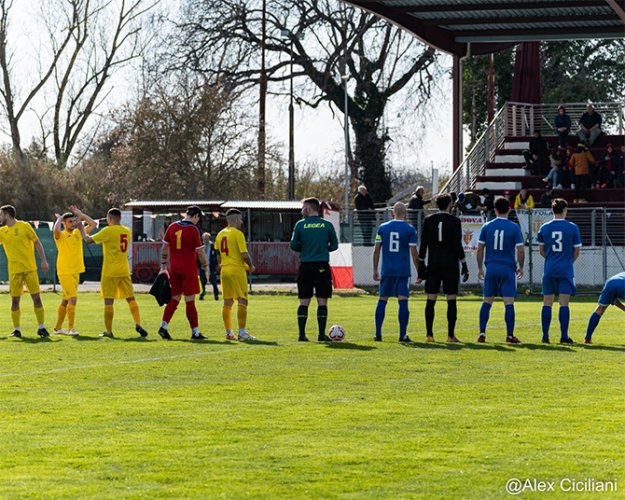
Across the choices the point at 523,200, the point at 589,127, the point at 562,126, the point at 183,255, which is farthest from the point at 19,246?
the point at 589,127

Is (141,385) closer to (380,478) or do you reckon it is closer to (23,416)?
(23,416)

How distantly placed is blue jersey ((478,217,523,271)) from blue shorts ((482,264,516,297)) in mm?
71

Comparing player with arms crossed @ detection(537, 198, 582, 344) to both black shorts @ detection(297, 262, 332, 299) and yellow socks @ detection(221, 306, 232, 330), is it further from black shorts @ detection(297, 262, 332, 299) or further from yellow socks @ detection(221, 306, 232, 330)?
yellow socks @ detection(221, 306, 232, 330)

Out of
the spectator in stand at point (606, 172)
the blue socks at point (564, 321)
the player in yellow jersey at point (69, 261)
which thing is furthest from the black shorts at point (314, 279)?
the spectator in stand at point (606, 172)

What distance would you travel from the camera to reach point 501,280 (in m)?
18.0

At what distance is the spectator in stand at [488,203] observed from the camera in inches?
1417

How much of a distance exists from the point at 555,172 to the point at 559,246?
22.4 metres

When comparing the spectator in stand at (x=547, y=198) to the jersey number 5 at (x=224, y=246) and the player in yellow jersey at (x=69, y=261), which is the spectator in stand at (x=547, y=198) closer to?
the player in yellow jersey at (x=69, y=261)

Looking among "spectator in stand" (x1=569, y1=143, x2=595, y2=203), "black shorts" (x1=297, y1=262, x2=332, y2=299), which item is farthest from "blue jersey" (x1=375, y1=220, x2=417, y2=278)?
"spectator in stand" (x1=569, y1=143, x2=595, y2=203)

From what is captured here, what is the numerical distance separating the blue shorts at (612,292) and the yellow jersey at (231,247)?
474 centimetres

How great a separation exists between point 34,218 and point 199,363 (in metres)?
50.4

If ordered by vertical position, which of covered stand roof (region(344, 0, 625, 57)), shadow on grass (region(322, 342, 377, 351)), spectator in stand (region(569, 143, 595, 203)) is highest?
covered stand roof (region(344, 0, 625, 57))

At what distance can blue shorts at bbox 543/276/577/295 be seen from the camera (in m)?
18.1

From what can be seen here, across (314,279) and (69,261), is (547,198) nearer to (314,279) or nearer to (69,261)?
(69,261)
